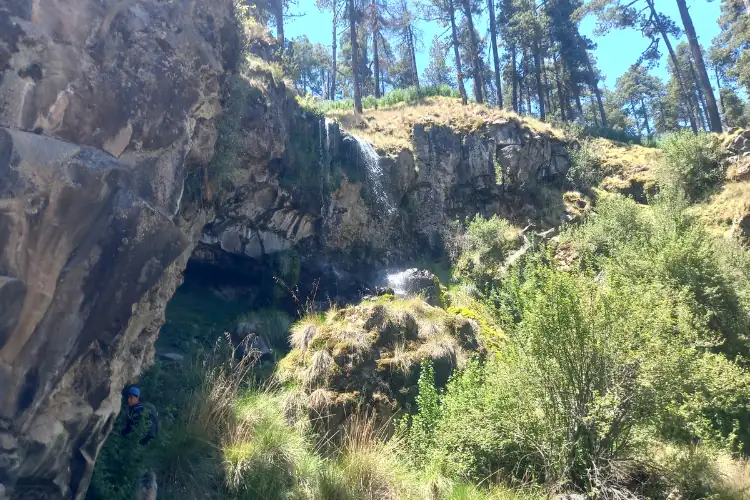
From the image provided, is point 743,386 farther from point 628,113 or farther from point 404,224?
point 628,113

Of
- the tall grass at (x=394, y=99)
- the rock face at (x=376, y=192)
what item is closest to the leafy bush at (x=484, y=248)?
the rock face at (x=376, y=192)

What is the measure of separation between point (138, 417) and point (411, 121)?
52.5 ft

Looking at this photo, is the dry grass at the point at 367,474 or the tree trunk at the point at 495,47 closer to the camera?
the dry grass at the point at 367,474

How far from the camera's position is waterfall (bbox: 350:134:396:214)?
52.1 feet

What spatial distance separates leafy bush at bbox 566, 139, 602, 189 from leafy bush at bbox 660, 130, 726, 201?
2474 mm

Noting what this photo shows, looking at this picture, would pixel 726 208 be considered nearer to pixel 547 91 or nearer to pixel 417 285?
pixel 417 285

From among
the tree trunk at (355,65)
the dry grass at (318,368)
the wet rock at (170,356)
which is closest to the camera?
the dry grass at (318,368)

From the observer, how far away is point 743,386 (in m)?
7.88

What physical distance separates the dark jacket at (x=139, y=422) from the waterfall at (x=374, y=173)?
1071cm

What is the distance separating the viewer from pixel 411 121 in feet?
65.1

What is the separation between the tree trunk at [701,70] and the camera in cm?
1928

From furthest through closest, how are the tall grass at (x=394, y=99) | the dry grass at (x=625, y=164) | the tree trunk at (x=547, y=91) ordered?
the tree trunk at (x=547, y=91), the tall grass at (x=394, y=99), the dry grass at (x=625, y=164)

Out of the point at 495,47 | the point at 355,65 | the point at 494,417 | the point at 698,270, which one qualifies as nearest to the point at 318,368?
the point at 494,417

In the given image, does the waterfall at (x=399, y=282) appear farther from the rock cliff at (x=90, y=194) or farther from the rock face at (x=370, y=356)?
the rock cliff at (x=90, y=194)
